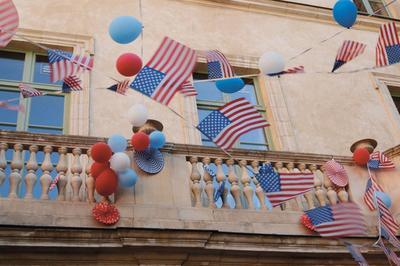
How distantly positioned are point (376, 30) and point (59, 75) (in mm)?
8102

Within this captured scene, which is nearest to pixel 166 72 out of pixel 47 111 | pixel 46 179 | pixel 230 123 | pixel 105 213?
pixel 230 123

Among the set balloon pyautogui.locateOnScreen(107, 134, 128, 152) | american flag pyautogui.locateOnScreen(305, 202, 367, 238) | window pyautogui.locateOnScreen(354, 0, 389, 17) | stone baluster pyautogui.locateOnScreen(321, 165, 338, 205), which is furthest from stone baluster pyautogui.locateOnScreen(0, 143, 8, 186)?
window pyautogui.locateOnScreen(354, 0, 389, 17)

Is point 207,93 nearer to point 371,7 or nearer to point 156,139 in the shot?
point 156,139

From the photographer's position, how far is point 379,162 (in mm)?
7891

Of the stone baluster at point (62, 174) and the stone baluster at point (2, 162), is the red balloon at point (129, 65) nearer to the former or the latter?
the stone baluster at point (62, 174)

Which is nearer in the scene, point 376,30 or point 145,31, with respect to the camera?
point 145,31

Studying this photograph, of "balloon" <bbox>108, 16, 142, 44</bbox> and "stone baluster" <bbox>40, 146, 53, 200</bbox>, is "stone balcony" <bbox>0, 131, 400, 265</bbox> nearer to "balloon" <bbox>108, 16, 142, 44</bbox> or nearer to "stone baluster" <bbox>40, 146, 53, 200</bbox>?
"stone baluster" <bbox>40, 146, 53, 200</bbox>

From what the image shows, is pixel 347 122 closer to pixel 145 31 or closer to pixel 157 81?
pixel 145 31

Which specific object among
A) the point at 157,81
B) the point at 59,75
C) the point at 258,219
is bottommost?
the point at 258,219

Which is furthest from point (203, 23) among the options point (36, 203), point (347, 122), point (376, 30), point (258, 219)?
point (36, 203)

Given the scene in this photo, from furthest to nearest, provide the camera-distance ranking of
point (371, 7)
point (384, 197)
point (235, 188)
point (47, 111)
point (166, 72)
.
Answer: point (371, 7)
point (47, 111)
point (384, 197)
point (235, 188)
point (166, 72)

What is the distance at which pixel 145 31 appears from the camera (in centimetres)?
998

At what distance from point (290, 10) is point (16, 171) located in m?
7.27

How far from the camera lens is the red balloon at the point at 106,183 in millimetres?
6062
